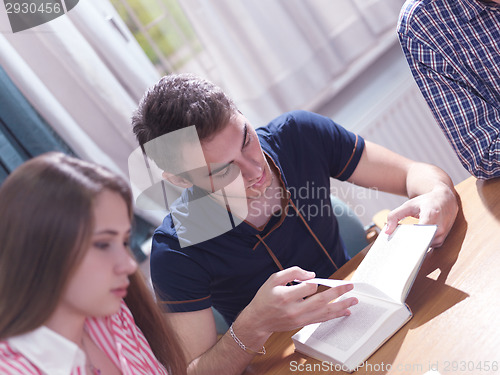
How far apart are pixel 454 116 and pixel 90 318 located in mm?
1010

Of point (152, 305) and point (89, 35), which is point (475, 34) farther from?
point (89, 35)

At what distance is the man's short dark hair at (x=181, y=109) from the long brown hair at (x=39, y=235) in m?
0.44

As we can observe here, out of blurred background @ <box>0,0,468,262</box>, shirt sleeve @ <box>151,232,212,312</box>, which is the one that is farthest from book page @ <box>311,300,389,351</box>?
blurred background @ <box>0,0,468,262</box>

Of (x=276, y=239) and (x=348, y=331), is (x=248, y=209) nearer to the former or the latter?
(x=276, y=239)

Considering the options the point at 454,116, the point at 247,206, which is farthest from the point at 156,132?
the point at 454,116

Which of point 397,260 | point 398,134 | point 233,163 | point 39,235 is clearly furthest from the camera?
point 398,134

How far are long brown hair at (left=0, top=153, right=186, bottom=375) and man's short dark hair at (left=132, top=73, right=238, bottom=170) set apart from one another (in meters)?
0.44

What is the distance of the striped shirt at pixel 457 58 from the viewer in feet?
4.62

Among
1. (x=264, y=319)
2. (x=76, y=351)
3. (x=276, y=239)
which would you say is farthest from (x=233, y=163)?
(x=76, y=351)

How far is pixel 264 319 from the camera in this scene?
1093 millimetres

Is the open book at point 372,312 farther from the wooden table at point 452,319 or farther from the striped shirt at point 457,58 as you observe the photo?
the striped shirt at point 457,58

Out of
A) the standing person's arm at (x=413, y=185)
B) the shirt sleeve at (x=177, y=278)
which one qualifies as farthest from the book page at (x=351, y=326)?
the shirt sleeve at (x=177, y=278)

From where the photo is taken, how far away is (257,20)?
2.13m

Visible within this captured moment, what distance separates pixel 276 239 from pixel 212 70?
93 centimetres
